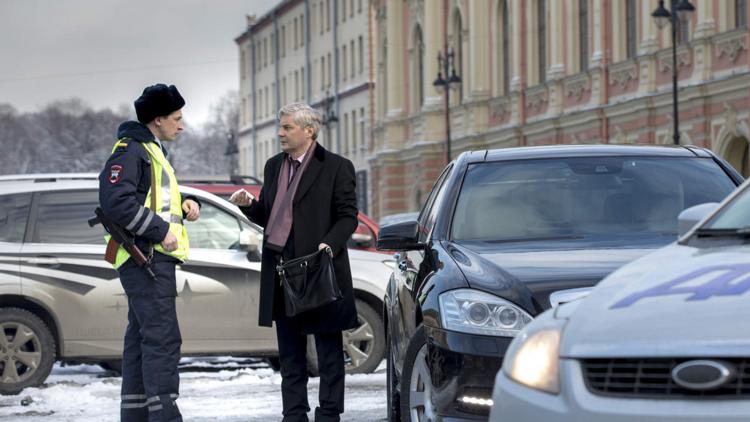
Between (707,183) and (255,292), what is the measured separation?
5.99m

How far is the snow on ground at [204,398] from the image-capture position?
12.0m

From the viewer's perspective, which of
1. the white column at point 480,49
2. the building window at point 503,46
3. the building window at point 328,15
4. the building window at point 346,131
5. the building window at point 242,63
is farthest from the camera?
the building window at point 242,63

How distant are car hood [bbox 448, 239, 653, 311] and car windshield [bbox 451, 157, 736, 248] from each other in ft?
1.48

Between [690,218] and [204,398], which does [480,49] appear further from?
[690,218]

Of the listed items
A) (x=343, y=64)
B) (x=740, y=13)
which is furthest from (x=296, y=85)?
(x=740, y=13)

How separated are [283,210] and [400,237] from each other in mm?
921

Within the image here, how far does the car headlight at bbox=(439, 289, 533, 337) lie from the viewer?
7.56m

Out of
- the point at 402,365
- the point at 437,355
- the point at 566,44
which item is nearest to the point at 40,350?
the point at 402,365

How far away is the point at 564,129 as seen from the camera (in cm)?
5259

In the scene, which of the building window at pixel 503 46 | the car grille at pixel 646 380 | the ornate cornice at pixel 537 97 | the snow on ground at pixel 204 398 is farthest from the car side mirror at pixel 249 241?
the building window at pixel 503 46

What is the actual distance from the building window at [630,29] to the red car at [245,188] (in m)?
26.5

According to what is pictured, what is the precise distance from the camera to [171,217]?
9750 mm

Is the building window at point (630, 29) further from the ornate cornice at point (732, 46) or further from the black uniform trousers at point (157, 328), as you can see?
the black uniform trousers at point (157, 328)

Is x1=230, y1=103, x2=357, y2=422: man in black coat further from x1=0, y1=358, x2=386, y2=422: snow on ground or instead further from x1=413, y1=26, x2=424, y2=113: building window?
x1=413, y1=26, x2=424, y2=113: building window
